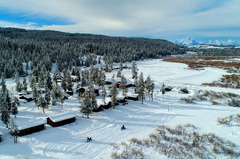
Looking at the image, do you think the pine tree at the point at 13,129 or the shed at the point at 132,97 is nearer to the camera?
the pine tree at the point at 13,129

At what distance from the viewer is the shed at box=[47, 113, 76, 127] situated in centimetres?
2594

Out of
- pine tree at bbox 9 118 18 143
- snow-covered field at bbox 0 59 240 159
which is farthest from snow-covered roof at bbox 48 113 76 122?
pine tree at bbox 9 118 18 143

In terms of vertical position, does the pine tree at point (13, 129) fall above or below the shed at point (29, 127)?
above

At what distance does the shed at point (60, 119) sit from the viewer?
25.9 meters

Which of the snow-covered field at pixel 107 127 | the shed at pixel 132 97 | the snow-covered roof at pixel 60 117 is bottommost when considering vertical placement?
the snow-covered field at pixel 107 127

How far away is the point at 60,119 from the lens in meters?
26.3

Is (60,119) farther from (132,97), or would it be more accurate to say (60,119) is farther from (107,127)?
(132,97)

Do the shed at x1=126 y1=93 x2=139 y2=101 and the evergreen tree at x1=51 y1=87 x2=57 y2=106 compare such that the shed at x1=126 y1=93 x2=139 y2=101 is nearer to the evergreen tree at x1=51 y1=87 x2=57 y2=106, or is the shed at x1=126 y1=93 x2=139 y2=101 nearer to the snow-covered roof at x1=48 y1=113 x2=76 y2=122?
the snow-covered roof at x1=48 y1=113 x2=76 y2=122

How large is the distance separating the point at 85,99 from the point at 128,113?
1041cm

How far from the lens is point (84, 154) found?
18172 millimetres

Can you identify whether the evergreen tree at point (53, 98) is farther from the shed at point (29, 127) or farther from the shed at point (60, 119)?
A: the shed at point (29, 127)

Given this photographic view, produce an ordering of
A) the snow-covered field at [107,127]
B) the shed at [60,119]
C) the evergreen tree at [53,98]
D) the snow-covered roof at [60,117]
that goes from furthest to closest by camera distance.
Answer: the evergreen tree at [53,98] < the snow-covered roof at [60,117] < the shed at [60,119] < the snow-covered field at [107,127]

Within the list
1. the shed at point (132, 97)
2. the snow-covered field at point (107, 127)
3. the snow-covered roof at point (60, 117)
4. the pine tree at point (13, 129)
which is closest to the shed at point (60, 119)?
the snow-covered roof at point (60, 117)

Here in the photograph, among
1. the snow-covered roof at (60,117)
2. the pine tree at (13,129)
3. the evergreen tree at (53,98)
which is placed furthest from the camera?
the evergreen tree at (53,98)
